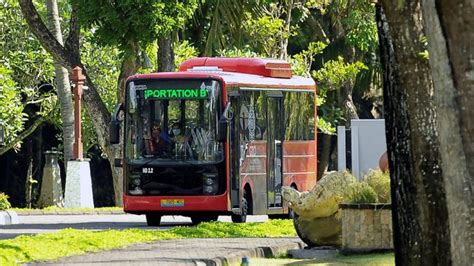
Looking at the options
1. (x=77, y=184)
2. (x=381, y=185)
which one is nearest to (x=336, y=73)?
(x=77, y=184)

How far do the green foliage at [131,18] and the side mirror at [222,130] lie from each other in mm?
5587

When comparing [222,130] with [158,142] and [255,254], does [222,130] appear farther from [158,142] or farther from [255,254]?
[255,254]

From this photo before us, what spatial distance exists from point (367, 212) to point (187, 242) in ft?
9.83

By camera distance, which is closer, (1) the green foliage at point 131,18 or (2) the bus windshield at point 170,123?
(2) the bus windshield at point 170,123

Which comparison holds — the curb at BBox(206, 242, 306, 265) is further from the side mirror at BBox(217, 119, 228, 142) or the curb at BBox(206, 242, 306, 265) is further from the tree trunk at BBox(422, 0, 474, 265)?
the side mirror at BBox(217, 119, 228, 142)

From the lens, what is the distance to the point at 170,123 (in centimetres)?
2950

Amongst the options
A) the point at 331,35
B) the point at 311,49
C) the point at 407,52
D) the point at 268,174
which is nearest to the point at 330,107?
the point at 331,35

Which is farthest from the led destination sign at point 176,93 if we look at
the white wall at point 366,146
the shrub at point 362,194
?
the shrub at point 362,194

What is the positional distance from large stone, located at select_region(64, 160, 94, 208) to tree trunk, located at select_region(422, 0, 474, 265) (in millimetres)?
27276

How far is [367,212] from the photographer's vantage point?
1955cm

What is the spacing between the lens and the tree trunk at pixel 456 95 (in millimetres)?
10195

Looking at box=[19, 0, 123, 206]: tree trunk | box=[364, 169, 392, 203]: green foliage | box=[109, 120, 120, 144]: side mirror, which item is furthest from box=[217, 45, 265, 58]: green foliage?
box=[364, 169, 392, 203]: green foliage

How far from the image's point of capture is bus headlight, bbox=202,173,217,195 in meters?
29.5

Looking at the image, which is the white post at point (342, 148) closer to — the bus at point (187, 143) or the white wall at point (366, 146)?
the white wall at point (366, 146)
